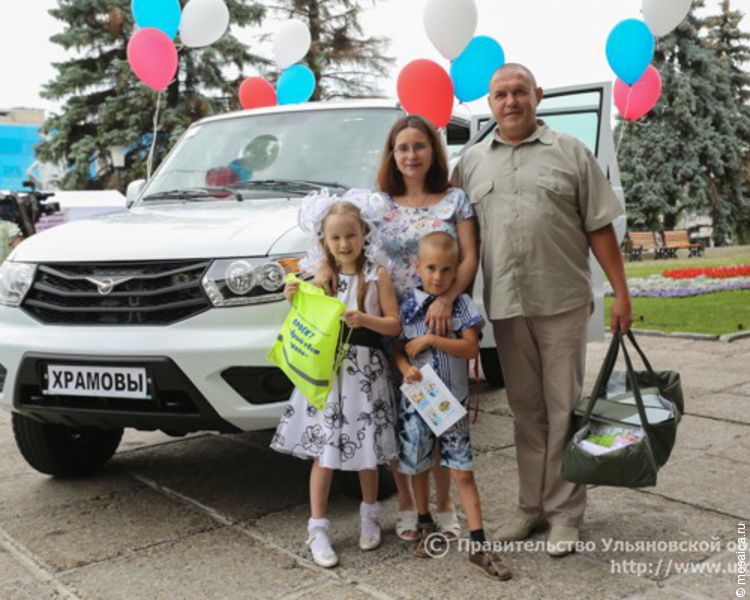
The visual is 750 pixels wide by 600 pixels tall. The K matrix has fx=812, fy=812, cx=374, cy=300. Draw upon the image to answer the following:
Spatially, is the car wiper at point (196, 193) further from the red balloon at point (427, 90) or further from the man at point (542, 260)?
the red balloon at point (427, 90)

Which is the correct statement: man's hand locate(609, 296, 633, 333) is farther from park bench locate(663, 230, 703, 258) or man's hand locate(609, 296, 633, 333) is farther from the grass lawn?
park bench locate(663, 230, 703, 258)

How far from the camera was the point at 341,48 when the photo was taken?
26094 millimetres

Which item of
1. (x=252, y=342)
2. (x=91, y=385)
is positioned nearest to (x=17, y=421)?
(x=91, y=385)

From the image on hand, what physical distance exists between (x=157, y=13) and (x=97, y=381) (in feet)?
18.7

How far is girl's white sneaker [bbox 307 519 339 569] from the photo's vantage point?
297cm

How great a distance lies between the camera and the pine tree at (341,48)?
1008 inches

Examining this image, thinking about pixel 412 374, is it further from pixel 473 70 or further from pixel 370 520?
pixel 473 70

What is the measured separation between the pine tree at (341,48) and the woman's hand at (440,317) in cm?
2336

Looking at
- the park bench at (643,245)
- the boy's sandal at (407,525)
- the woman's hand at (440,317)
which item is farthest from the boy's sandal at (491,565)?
the park bench at (643,245)

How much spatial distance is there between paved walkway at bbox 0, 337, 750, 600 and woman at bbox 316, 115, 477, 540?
9.8 inches

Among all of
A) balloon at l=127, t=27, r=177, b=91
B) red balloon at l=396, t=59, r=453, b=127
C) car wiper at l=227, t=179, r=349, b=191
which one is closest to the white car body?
car wiper at l=227, t=179, r=349, b=191

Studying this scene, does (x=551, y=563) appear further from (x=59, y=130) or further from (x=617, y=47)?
(x=59, y=130)

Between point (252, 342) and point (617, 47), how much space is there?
6056 millimetres

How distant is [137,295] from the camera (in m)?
3.26
